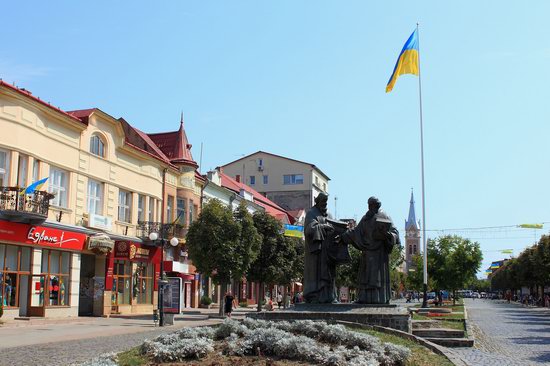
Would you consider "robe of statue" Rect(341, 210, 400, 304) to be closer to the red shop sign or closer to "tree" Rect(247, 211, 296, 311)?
the red shop sign

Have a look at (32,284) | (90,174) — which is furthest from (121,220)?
(32,284)

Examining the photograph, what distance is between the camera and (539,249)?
189 ft

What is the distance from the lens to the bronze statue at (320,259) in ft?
53.3

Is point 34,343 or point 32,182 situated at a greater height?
point 32,182

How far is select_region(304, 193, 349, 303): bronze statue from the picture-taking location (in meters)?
16.2

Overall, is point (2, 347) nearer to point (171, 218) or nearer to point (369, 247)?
point (369, 247)

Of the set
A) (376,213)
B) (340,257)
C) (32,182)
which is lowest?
(340,257)

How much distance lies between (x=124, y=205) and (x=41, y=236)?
879 centimetres

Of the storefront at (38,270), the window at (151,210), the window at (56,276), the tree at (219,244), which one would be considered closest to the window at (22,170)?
the storefront at (38,270)

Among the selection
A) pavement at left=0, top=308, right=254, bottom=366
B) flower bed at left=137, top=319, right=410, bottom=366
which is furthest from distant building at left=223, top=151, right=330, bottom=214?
flower bed at left=137, top=319, right=410, bottom=366

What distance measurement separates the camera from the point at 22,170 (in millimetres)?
Result: 27875

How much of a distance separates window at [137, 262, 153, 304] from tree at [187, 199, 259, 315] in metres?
4.58

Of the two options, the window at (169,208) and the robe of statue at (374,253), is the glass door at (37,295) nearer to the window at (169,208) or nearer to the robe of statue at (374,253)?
the window at (169,208)

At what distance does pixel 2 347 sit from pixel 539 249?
169 ft
